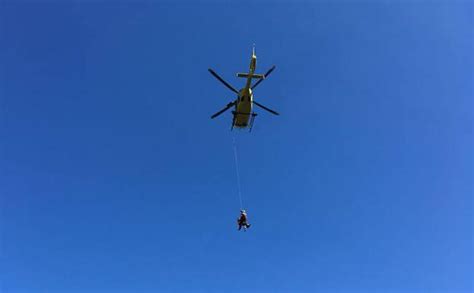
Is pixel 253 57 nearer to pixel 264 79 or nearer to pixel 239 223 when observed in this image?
pixel 264 79

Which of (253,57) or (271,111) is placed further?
(271,111)

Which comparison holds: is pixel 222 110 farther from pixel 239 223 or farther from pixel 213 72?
pixel 239 223

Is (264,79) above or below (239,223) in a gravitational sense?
above

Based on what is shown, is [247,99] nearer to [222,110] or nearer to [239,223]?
[222,110]

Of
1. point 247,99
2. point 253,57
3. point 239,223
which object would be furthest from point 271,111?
point 239,223

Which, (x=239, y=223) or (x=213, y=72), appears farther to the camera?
(x=239, y=223)

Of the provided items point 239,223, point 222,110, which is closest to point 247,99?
point 222,110

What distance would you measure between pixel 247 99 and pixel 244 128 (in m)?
2.30

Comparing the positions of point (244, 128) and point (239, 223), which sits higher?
point (244, 128)

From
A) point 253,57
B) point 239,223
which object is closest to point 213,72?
point 253,57

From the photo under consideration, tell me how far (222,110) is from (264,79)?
371 cm

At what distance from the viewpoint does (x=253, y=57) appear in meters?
35.9

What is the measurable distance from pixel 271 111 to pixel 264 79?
2887 millimetres

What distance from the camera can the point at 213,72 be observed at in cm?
3584
